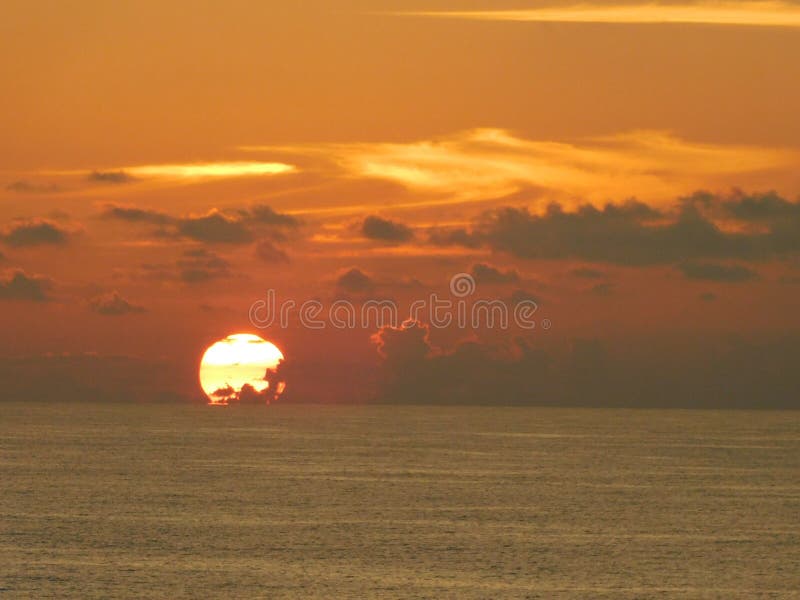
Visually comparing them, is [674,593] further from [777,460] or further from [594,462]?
[777,460]

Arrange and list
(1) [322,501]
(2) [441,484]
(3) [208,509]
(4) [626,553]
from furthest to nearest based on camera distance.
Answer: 1. (2) [441,484]
2. (1) [322,501]
3. (3) [208,509]
4. (4) [626,553]

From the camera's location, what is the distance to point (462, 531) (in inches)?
2184

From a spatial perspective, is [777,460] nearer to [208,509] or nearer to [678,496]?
[678,496]

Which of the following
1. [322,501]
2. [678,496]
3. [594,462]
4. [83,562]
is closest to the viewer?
[83,562]

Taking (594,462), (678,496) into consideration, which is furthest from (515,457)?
(678,496)

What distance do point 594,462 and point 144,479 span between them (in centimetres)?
5050

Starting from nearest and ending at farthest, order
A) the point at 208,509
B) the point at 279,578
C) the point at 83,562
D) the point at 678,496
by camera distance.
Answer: the point at 279,578 → the point at 83,562 → the point at 208,509 → the point at 678,496

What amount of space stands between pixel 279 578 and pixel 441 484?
45573 millimetres

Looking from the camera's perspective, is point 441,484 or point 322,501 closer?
point 322,501

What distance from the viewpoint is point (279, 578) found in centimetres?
4119

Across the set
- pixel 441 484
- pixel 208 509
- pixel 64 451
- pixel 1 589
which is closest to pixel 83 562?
pixel 1 589

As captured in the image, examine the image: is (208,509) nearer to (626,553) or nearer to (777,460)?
(626,553)

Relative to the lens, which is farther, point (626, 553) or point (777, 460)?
point (777, 460)

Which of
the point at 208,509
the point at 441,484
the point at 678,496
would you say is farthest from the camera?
the point at 441,484
